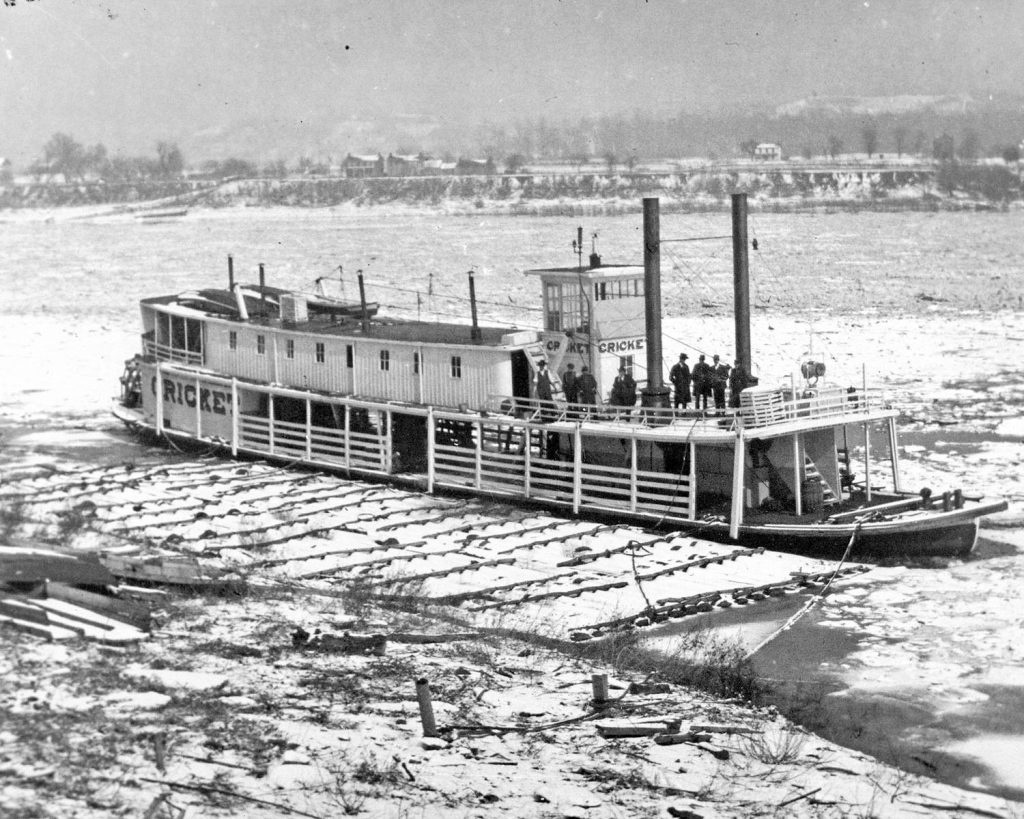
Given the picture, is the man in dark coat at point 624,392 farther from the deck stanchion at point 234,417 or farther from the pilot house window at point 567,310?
the deck stanchion at point 234,417

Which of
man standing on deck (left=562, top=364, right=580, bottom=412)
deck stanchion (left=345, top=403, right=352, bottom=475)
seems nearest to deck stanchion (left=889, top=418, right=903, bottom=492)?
man standing on deck (left=562, top=364, right=580, bottom=412)

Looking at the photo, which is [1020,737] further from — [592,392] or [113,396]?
[113,396]

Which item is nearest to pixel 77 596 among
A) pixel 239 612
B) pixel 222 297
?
pixel 239 612

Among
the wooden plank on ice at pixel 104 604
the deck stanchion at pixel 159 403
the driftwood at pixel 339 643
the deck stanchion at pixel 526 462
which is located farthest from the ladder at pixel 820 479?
the deck stanchion at pixel 159 403

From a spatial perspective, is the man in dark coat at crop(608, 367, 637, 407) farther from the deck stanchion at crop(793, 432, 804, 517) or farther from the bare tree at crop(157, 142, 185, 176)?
the bare tree at crop(157, 142, 185, 176)

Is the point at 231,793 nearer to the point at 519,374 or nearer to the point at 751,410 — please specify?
the point at 751,410

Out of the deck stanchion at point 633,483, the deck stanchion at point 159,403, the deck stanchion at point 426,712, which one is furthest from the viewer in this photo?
the deck stanchion at point 159,403
